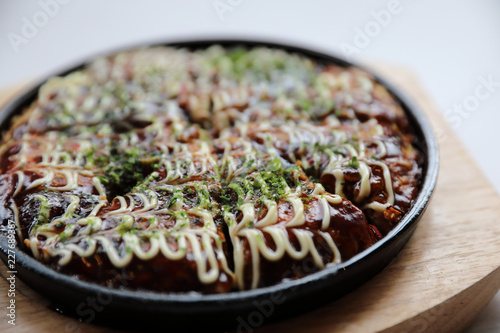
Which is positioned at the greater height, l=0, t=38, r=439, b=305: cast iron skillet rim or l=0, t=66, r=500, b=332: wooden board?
l=0, t=38, r=439, b=305: cast iron skillet rim

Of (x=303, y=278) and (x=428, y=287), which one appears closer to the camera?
(x=303, y=278)

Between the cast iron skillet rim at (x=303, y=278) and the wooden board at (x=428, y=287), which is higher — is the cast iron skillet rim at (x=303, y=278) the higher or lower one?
the higher one

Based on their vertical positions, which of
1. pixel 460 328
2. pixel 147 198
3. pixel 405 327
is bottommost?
pixel 460 328

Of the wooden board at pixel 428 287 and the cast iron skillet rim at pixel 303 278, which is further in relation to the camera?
the wooden board at pixel 428 287

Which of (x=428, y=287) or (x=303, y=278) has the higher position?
(x=303, y=278)

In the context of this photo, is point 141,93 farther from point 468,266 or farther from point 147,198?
point 468,266

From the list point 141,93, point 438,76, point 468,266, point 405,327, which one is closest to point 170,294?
point 405,327

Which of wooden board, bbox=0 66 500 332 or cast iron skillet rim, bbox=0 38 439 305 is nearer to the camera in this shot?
cast iron skillet rim, bbox=0 38 439 305

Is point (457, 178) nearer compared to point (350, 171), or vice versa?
point (350, 171)
